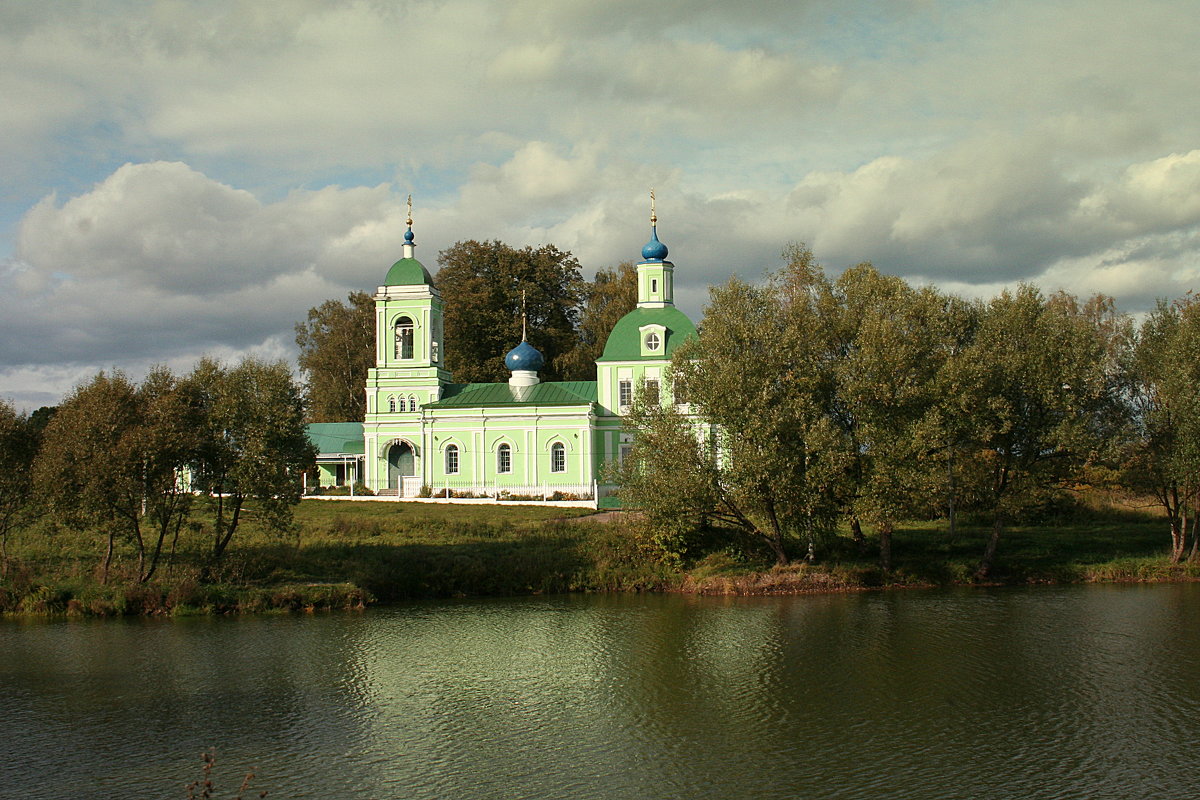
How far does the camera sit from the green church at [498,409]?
147ft

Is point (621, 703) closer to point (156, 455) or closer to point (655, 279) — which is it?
point (156, 455)

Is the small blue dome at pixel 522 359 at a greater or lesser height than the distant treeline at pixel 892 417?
greater

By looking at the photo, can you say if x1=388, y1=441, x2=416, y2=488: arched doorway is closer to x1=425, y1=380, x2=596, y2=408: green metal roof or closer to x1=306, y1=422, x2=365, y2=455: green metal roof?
x1=425, y1=380, x2=596, y2=408: green metal roof

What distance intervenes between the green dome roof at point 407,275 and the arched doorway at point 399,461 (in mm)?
7366

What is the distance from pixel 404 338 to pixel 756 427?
85.8 ft

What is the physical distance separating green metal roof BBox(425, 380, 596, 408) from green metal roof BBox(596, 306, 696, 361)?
187cm

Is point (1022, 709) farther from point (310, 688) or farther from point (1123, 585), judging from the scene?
point (1123, 585)

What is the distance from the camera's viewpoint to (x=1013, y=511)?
28109 millimetres

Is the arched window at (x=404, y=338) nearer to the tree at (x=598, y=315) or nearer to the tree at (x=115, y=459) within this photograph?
the tree at (x=598, y=315)

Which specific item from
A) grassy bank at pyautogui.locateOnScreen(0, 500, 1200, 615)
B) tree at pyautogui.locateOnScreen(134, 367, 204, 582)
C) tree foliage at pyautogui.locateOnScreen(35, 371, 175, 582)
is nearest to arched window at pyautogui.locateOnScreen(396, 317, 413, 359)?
grassy bank at pyautogui.locateOnScreen(0, 500, 1200, 615)

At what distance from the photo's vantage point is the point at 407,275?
49.0 metres

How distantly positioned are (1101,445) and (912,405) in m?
5.20

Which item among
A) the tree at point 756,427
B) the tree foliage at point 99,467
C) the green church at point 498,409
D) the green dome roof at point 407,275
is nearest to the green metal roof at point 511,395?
the green church at point 498,409

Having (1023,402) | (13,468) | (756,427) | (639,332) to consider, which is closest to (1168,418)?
(1023,402)
